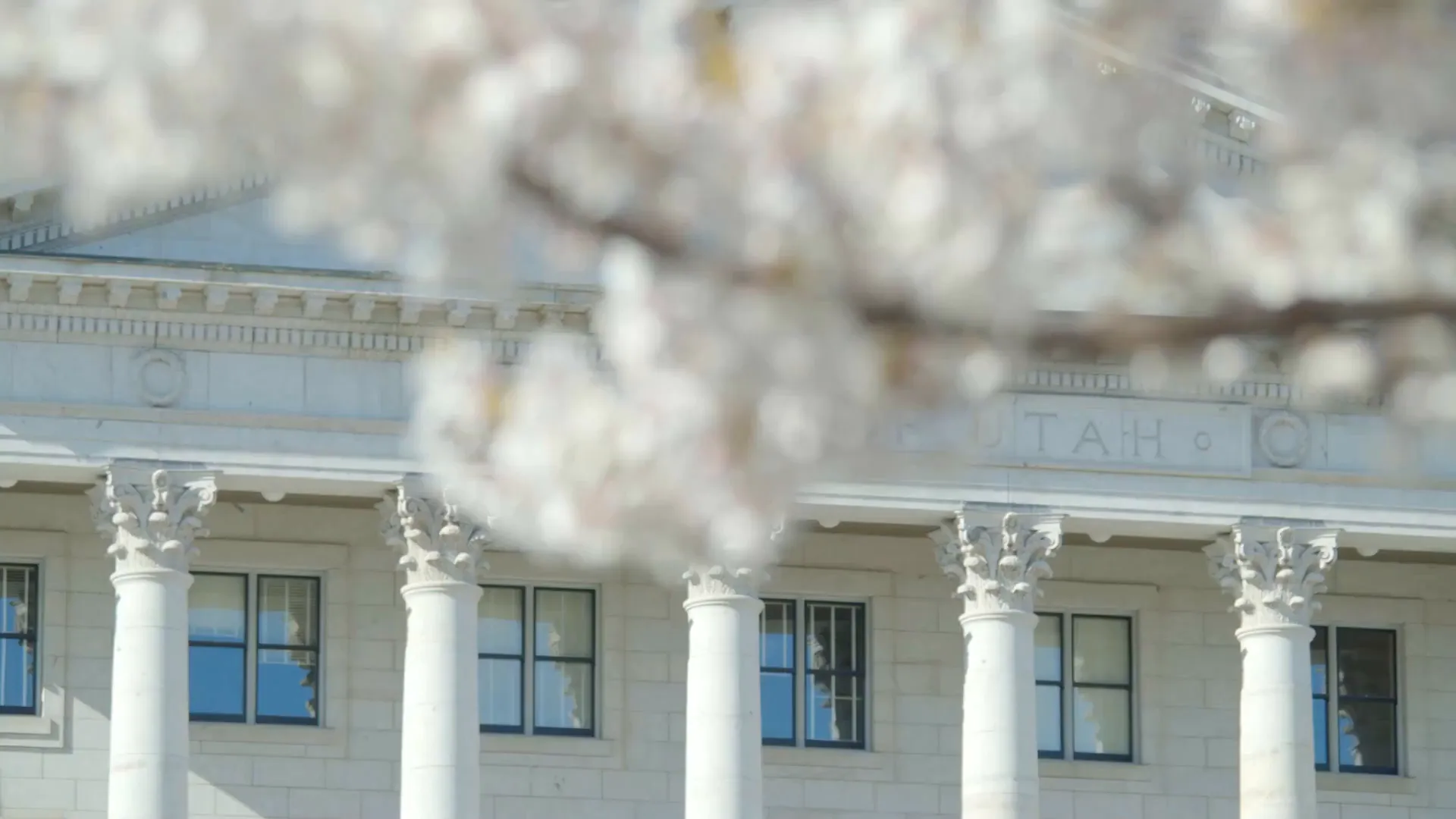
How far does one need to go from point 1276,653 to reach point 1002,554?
4.31 m

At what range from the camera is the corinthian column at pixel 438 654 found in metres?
45.5

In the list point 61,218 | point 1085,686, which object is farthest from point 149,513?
point 1085,686

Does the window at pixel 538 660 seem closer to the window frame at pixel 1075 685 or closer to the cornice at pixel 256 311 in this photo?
the cornice at pixel 256 311

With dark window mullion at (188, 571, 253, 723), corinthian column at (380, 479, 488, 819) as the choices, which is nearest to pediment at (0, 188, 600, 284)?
corinthian column at (380, 479, 488, 819)

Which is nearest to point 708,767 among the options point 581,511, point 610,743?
point 610,743

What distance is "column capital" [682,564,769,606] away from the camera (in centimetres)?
4694

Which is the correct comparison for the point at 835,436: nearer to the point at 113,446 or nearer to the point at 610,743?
the point at 113,446

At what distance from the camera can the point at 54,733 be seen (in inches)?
1900

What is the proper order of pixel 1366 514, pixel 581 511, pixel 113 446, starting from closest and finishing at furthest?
pixel 581 511 < pixel 113 446 < pixel 1366 514

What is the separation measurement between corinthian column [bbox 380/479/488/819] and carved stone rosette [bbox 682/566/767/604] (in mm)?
3006

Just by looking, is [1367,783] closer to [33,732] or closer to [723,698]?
[723,698]

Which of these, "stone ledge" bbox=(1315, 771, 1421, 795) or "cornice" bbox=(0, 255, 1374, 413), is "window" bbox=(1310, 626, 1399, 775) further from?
"cornice" bbox=(0, 255, 1374, 413)

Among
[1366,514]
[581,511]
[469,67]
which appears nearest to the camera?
[469,67]

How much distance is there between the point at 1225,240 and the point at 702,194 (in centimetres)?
200
